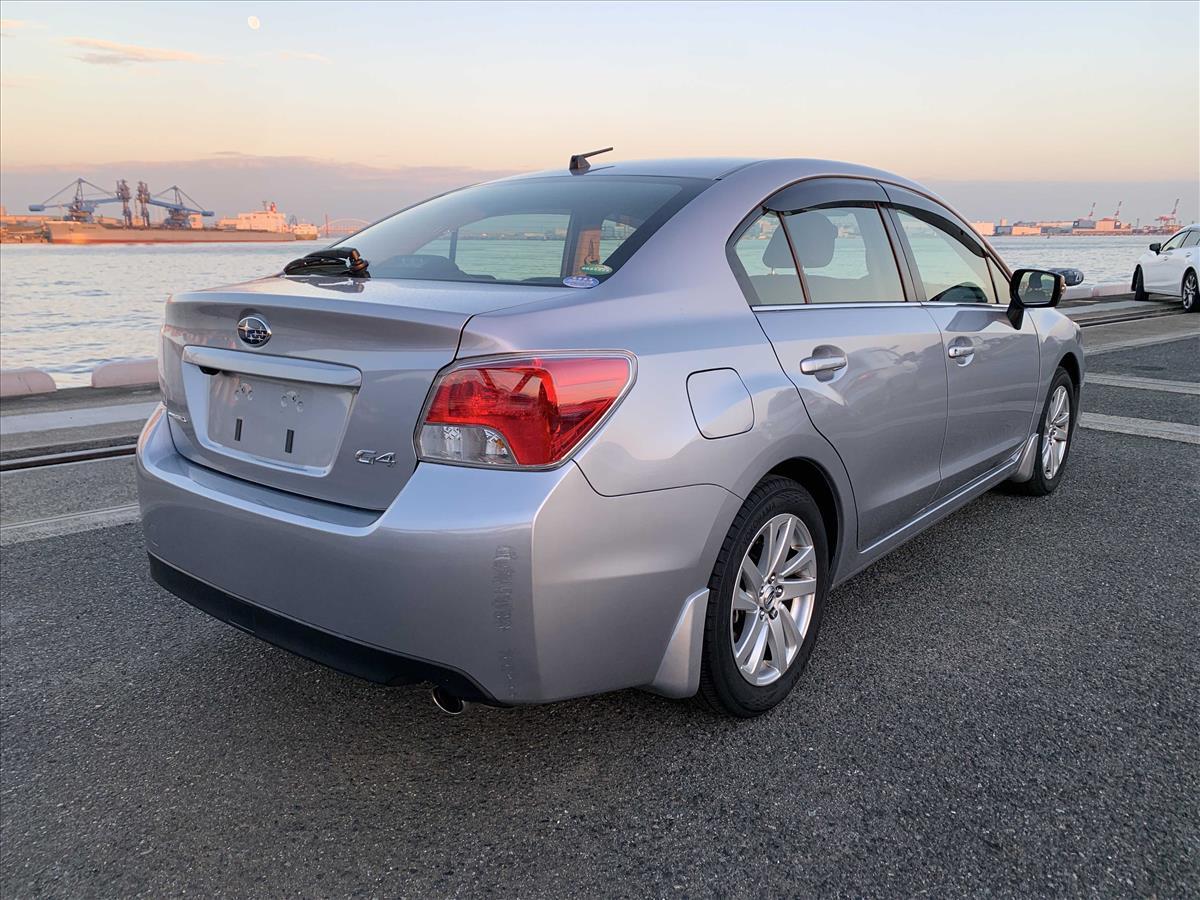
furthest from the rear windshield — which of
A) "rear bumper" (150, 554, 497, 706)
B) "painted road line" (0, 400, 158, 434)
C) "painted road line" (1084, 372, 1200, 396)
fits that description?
"painted road line" (1084, 372, 1200, 396)

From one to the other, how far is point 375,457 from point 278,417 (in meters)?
0.39

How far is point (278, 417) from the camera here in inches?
91.4

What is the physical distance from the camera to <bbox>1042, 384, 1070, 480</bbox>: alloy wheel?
15.6ft

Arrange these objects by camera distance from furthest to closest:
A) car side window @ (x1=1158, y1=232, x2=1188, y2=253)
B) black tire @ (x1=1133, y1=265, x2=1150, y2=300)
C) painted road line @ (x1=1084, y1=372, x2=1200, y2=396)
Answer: black tire @ (x1=1133, y1=265, x2=1150, y2=300) → car side window @ (x1=1158, y1=232, x2=1188, y2=253) → painted road line @ (x1=1084, y1=372, x2=1200, y2=396)

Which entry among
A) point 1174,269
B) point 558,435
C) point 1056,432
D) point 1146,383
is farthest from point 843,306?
point 1174,269

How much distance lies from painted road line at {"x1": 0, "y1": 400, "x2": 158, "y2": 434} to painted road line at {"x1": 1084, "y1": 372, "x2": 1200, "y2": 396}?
26.6 ft

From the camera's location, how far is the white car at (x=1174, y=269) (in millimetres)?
16250

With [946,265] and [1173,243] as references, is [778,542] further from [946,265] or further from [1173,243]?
[1173,243]

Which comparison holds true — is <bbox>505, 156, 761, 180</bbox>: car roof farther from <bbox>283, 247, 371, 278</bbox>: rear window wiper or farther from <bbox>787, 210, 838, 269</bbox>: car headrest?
<bbox>283, 247, 371, 278</bbox>: rear window wiper

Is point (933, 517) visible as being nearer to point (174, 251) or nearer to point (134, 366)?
point (134, 366)

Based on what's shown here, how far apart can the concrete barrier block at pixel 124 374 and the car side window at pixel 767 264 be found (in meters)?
8.79

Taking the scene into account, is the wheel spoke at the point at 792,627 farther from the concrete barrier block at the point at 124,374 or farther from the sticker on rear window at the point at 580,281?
the concrete barrier block at the point at 124,374

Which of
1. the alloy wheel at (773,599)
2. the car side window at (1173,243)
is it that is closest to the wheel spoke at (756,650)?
the alloy wheel at (773,599)

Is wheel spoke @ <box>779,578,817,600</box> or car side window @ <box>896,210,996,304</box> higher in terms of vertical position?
car side window @ <box>896,210,996,304</box>
